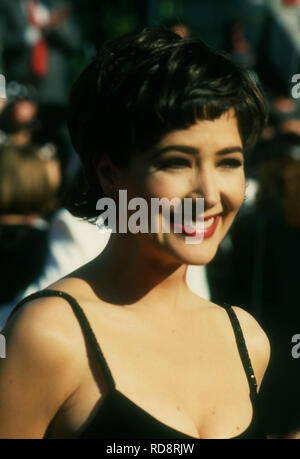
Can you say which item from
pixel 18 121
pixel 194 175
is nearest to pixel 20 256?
pixel 194 175

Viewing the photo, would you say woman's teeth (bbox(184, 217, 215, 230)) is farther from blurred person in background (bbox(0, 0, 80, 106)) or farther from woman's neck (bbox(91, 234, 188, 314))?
blurred person in background (bbox(0, 0, 80, 106))

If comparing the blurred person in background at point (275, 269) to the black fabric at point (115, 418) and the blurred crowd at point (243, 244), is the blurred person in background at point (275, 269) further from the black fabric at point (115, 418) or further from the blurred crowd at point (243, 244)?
the black fabric at point (115, 418)

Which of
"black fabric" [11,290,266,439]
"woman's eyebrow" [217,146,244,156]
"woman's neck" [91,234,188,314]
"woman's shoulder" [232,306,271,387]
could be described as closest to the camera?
"black fabric" [11,290,266,439]

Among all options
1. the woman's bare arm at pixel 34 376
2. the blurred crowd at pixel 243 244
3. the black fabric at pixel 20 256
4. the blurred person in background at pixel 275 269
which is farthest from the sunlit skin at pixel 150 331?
the blurred person in background at pixel 275 269

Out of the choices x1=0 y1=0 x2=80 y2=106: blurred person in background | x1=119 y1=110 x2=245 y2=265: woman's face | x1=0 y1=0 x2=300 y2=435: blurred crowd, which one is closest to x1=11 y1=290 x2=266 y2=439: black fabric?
x1=119 y1=110 x2=245 y2=265: woman's face

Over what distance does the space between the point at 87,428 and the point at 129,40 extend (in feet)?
2.85

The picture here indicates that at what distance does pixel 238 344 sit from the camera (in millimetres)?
1994

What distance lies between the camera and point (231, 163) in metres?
1.78

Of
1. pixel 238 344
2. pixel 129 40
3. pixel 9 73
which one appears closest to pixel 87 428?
pixel 238 344

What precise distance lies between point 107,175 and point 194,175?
223 millimetres

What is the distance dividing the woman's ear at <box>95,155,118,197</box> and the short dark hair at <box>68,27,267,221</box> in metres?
0.02

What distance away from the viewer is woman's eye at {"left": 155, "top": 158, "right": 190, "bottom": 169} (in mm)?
1712

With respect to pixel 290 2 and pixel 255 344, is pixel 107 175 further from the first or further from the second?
pixel 290 2

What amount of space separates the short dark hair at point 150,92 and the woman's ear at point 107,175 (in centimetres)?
2
